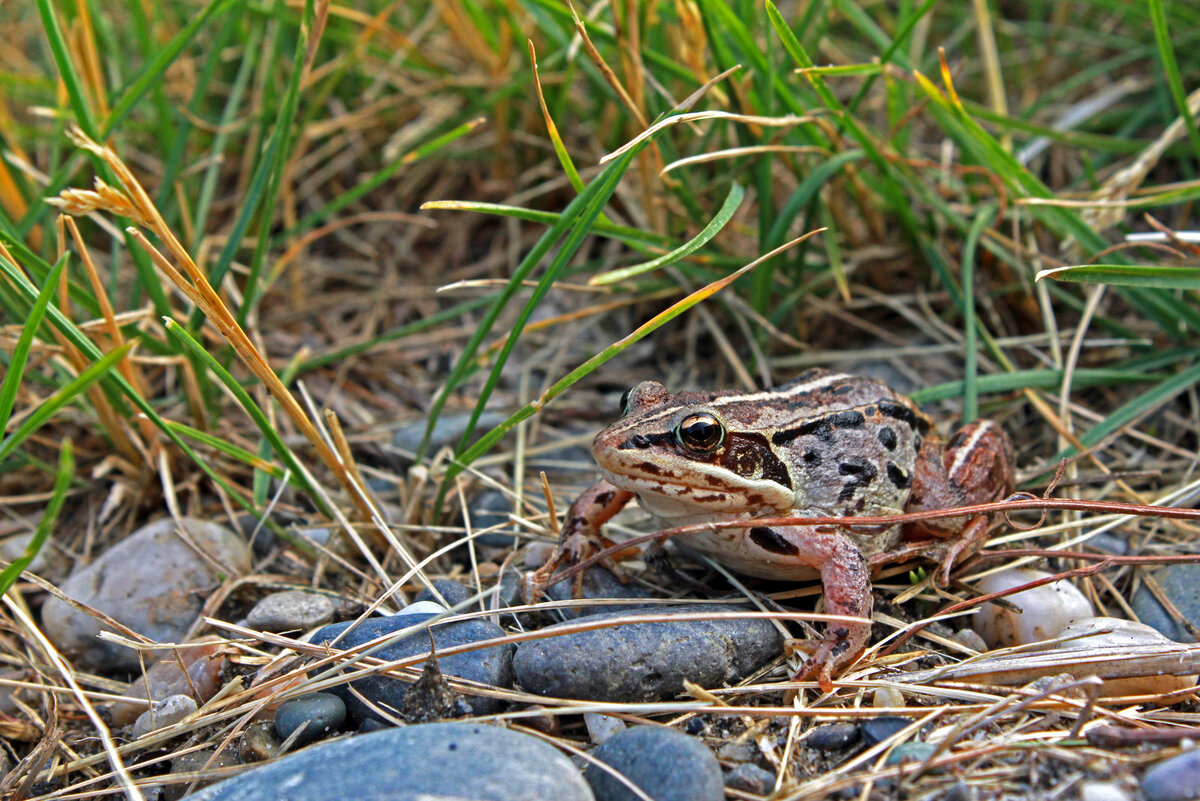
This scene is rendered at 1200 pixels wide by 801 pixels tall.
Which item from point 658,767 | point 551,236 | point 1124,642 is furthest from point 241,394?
point 1124,642

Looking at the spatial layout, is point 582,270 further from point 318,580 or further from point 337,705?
point 337,705

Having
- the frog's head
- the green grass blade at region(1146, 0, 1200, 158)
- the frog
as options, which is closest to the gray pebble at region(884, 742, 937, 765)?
the frog

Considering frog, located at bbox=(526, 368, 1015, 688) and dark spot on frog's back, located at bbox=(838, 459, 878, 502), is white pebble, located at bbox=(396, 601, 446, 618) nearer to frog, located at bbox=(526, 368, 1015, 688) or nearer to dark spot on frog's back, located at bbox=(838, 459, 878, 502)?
frog, located at bbox=(526, 368, 1015, 688)

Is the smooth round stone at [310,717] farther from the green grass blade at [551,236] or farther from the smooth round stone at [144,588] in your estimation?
the green grass blade at [551,236]

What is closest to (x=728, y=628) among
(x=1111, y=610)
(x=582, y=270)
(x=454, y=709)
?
(x=454, y=709)

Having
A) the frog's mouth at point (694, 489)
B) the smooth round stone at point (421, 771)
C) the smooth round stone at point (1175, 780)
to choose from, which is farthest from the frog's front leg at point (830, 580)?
the smooth round stone at point (421, 771)

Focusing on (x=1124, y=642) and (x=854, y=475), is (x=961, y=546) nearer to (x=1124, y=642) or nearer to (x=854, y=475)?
(x=854, y=475)

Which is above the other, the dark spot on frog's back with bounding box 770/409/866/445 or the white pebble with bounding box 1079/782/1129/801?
the dark spot on frog's back with bounding box 770/409/866/445
